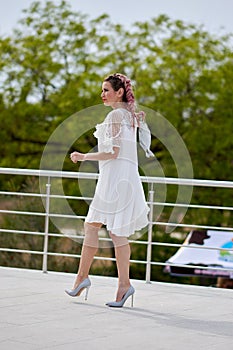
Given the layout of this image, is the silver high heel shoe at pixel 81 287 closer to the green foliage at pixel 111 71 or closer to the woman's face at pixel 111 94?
the woman's face at pixel 111 94

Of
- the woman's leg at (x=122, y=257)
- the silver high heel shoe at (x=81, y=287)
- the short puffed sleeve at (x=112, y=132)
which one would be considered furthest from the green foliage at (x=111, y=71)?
the short puffed sleeve at (x=112, y=132)

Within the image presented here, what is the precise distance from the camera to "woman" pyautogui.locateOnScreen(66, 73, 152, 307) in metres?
5.17

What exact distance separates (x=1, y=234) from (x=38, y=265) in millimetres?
1177

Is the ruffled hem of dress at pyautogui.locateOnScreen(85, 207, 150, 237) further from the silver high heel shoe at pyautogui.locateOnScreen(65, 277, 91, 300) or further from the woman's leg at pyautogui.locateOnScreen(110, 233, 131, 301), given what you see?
the silver high heel shoe at pyautogui.locateOnScreen(65, 277, 91, 300)

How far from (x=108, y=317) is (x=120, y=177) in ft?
2.92

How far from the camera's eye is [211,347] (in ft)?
13.6

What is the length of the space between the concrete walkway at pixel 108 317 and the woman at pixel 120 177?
342mm

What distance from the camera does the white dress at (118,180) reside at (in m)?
5.16

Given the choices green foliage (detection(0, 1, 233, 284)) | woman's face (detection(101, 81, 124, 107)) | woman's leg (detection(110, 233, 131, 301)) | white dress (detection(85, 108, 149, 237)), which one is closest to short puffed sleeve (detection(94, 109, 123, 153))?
white dress (detection(85, 108, 149, 237))

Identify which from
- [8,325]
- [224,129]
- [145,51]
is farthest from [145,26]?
[8,325]

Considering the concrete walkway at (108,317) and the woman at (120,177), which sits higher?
the woman at (120,177)

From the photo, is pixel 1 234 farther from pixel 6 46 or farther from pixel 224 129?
pixel 6 46

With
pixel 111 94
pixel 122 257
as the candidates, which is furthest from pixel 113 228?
pixel 111 94

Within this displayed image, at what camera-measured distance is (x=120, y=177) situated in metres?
5.21
